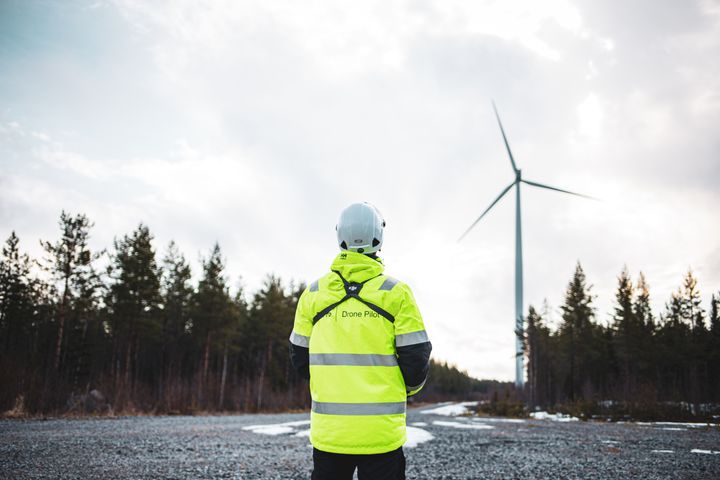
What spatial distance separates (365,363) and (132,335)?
43235 mm

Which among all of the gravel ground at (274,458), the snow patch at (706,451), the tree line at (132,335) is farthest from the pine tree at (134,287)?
the snow patch at (706,451)

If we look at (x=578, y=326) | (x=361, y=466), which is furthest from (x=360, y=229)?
(x=578, y=326)

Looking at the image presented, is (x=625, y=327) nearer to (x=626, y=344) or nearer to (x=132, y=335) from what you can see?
(x=626, y=344)

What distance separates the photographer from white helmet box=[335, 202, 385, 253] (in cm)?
306

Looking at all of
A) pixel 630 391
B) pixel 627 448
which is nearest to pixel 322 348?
pixel 627 448

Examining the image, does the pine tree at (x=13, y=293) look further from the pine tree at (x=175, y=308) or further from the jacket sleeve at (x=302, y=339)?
the jacket sleeve at (x=302, y=339)

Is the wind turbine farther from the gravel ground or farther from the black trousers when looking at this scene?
the black trousers

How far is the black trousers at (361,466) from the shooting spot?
103 inches

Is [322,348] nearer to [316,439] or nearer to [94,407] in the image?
[316,439]

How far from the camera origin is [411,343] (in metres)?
2.69

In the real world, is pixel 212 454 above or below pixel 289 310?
below

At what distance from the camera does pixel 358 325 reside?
2.74m

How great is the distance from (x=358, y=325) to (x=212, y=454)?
26.2 ft

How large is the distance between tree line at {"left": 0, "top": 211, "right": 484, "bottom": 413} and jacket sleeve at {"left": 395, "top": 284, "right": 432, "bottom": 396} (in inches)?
773
